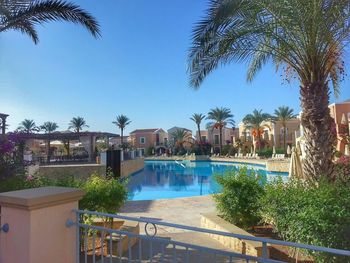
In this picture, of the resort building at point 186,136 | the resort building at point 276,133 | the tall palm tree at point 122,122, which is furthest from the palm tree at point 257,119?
the tall palm tree at point 122,122

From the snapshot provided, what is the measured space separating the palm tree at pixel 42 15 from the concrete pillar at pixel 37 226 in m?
5.61

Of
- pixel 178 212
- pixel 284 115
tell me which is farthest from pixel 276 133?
pixel 178 212

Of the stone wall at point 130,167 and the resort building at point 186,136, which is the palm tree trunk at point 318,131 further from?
the resort building at point 186,136

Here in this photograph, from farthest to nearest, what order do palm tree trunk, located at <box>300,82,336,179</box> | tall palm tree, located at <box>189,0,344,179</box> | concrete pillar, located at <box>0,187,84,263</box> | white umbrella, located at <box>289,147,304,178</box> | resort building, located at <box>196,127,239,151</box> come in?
resort building, located at <box>196,127,239,151</box>
white umbrella, located at <box>289,147,304,178</box>
palm tree trunk, located at <box>300,82,336,179</box>
tall palm tree, located at <box>189,0,344,179</box>
concrete pillar, located at <box>0,187,84,263</box>

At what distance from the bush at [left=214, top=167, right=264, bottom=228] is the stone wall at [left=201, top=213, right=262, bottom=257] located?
27cm

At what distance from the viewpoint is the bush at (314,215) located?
3.85 meters

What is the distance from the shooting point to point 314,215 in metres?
3.99

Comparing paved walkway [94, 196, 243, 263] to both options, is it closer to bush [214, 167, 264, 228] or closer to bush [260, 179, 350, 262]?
bush [214, 167, 264, 228]

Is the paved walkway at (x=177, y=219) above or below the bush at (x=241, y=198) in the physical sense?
below

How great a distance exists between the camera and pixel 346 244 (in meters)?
3.80

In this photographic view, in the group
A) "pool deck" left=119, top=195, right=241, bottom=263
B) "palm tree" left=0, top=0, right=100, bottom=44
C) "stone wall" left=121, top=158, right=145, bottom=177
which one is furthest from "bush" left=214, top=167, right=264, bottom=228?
"stone wall" left=121, top=158, right=145, bottom=177

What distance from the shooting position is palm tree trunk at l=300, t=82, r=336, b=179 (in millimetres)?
6797

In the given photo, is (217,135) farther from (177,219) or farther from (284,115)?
(177,219)

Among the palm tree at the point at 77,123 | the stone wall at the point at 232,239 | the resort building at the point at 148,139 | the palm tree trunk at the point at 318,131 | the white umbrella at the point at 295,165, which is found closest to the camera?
the stone wall at the point at 232,239
